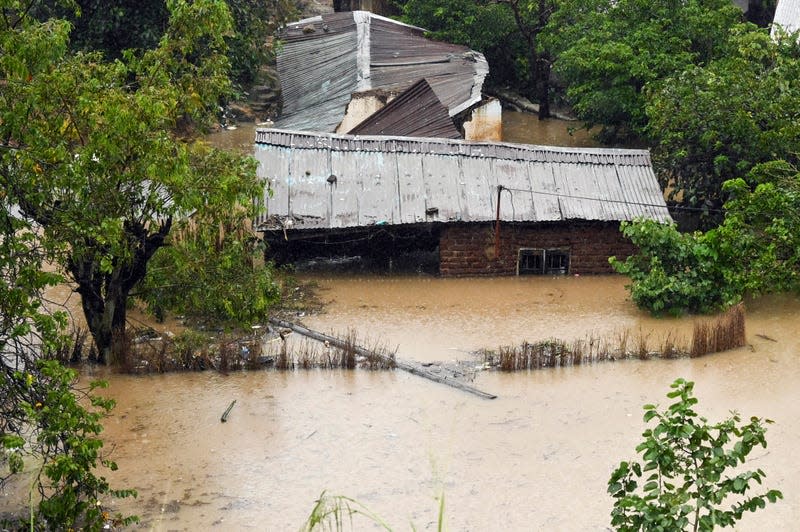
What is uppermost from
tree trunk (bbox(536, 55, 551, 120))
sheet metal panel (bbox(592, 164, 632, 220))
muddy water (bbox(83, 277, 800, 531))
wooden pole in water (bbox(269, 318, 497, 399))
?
tree trunk (bbox(536, 55, 551, 120))

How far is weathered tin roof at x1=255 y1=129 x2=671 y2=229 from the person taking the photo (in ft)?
45.0

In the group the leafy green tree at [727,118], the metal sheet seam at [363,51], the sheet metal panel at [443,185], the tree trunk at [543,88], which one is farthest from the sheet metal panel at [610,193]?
the tree trunk at [543,88]

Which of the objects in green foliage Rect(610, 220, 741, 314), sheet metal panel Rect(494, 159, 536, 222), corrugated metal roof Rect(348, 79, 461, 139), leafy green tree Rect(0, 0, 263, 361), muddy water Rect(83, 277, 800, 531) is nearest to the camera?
leafy green tree Rect(0, 0, 263, 361)

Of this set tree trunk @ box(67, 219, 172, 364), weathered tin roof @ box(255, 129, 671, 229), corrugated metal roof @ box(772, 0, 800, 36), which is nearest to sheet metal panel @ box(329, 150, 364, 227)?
weathered tin roof @ box(255, 129, 671, 229)

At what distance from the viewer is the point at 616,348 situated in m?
11.6

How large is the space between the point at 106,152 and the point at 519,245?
22.0 ft

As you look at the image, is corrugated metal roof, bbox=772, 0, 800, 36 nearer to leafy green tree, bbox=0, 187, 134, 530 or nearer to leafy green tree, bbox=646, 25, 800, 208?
leafy green tree, bbox=646, 25, 800, 208

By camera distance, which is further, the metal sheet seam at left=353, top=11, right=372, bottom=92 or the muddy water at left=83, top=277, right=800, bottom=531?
the metal sheet seam at left=353, top=11, right=372, bottom=92

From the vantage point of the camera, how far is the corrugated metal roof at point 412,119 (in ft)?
53.1

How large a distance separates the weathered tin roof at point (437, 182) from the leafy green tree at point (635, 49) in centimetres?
264

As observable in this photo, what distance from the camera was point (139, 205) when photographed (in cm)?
966

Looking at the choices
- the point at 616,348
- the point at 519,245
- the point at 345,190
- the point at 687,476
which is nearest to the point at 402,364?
the point at 616,348

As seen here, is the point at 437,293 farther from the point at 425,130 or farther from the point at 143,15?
the point at 143,15

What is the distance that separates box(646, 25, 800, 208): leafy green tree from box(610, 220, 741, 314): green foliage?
76.6 inches
